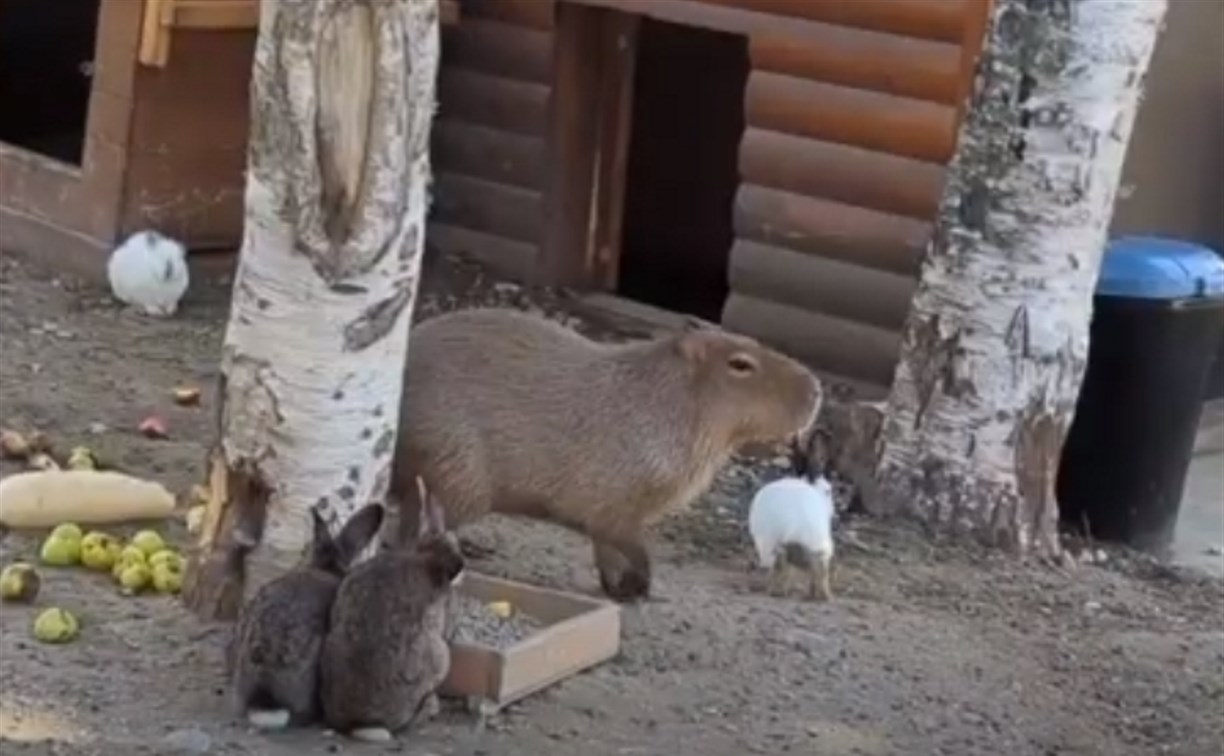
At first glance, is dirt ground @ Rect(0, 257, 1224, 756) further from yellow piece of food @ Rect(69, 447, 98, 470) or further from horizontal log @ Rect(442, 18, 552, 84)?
horizontal log @ Rect(442, 18, 552, 84)

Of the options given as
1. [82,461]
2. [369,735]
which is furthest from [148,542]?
[369,735]

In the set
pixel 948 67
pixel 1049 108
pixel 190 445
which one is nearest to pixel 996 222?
pixel 1049 108

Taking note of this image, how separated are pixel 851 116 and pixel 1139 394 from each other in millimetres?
1329

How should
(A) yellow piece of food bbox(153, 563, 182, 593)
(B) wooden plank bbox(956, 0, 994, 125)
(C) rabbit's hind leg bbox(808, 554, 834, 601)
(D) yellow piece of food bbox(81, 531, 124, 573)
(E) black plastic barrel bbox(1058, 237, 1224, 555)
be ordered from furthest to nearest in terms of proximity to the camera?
(B) wooden plank bbox(956, 0, 994, 125) → (E) black plastic barrel bbox(1058, 237, 1224, 555) → (C) rabbit's hind leg bbox(808, 554, 834, 601) → (D) yellow piece of food bbox(81, 531, 124, 573) → (A) yellow piece of food bbox(153, 563, 182, 593)

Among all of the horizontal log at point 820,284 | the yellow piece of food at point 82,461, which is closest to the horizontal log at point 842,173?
the horizontal log at point 820,284

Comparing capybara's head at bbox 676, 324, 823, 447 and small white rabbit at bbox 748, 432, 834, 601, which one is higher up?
capybara's head at bbox 676, 324, 823, 447

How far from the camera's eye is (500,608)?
223 inches

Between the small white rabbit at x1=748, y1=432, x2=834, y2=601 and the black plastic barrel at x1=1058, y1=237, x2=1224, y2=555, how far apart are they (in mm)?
1533

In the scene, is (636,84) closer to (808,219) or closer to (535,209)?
(535,209)

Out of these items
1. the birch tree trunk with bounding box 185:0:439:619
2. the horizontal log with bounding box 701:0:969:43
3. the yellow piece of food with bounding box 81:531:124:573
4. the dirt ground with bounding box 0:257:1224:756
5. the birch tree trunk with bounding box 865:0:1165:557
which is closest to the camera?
the dirt ground with bounding box 0:257:1224:756

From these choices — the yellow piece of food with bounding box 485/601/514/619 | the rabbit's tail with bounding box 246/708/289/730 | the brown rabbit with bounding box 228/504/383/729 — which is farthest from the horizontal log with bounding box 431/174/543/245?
the rabbit's tail with bounding box 246/708/289/730

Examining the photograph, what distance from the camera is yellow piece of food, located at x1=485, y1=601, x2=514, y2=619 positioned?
5.62 meters

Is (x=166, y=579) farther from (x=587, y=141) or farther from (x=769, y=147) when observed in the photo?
(x=587, y=141)

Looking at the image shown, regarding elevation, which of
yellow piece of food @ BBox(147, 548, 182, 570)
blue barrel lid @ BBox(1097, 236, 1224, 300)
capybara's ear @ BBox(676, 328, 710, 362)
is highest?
blue barrel lid @ BBox(1097, 236, 1224, 300)
